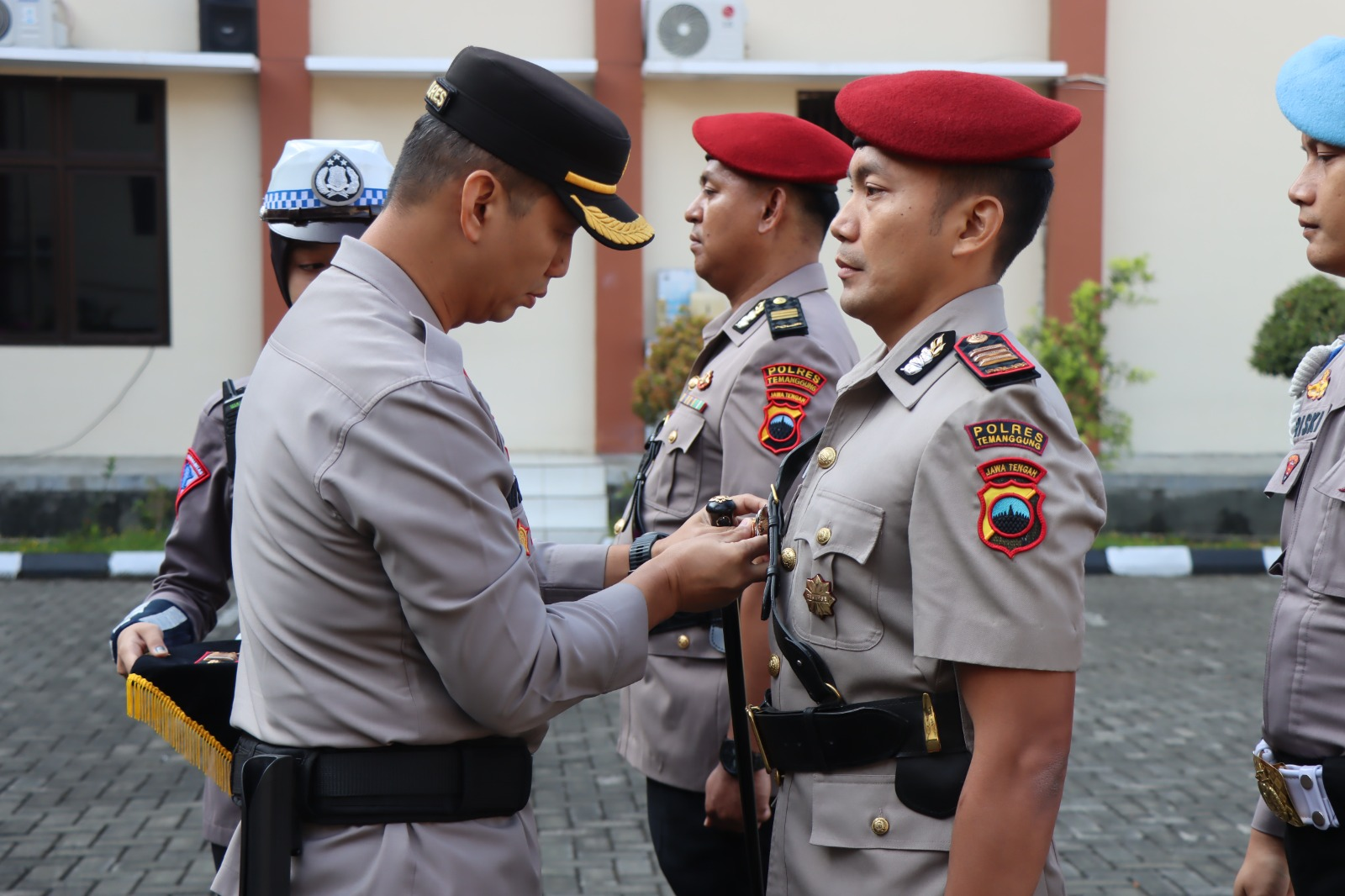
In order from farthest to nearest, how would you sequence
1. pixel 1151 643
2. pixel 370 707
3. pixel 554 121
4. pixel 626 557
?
pixel 1151 643, pixel 626 557, pixel 554 121, pixel 370 707

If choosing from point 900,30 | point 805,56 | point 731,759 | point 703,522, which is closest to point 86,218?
point 805,56

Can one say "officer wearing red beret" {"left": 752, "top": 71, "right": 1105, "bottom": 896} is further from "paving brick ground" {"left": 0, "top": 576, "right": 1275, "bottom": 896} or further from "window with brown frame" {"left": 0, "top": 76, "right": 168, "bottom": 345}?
"window with brown frame" {"left": 0, "top": 76, "right": 168, "bottom": 345}

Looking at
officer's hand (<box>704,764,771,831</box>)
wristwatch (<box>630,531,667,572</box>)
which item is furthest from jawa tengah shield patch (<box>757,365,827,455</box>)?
officer's hand (<box>704,764,771,831</box>)

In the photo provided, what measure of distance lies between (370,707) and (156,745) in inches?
167

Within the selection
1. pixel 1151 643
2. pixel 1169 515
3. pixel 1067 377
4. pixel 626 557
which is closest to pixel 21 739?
pixel 626 557

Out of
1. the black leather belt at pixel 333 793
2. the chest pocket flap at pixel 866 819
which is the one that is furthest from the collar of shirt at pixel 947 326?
the black leather belt at pixel 333 793

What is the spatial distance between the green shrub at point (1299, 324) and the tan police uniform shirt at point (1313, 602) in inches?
280

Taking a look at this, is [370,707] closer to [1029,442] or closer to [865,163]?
[1029,442]

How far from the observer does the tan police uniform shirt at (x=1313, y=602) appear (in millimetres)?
2068

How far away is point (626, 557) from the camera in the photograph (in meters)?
2.35

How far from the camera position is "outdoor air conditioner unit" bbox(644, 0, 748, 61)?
10.1 metres

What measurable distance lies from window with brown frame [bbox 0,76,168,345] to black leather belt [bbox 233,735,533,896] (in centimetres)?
937

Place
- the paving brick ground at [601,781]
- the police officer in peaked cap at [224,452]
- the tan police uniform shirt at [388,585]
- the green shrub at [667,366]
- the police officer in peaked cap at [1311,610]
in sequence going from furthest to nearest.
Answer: the green shrub at [667,366], the paving brick ground at [601,781], the police officer in peaked cap at [224,452], the police officer in peaked cap at [1311,610], the tan police uniform shirt at [388,585]

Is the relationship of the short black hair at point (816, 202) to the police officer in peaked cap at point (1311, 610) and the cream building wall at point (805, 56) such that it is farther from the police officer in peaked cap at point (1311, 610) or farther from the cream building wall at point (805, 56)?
the cream building wall at point (805, 56)
